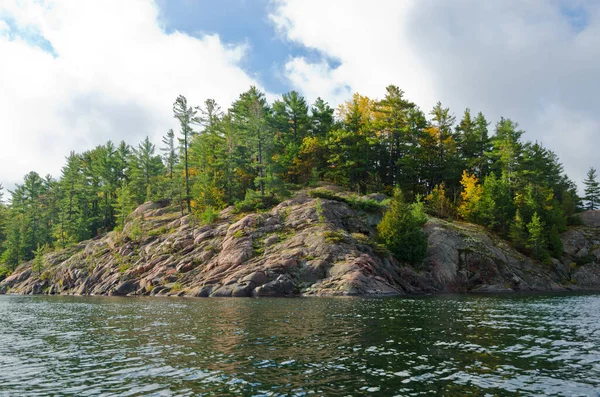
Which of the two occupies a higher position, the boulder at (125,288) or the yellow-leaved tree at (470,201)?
the yellow-leaved tree at (470,201)

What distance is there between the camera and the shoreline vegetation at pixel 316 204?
59.6 m

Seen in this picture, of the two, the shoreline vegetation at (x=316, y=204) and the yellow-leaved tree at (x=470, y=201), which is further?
the yellow-leaved tree at (x=470, y=201)

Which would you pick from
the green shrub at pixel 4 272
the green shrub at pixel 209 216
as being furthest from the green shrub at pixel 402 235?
the green shrub at pixel 4 272

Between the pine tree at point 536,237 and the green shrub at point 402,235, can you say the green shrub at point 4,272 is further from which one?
the pine tree at point 536,237

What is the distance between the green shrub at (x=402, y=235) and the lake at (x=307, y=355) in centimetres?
3023

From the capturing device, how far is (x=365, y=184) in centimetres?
8806

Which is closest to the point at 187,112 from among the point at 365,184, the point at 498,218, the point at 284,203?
the point at 284,203

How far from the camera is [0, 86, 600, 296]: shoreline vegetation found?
59562mm

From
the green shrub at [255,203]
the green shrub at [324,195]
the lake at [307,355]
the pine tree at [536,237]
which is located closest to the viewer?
the lake at [307,355]

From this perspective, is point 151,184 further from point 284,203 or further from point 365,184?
point 365,184

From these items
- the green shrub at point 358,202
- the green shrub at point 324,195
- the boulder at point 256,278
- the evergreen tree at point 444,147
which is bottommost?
the boulder at point 256,278

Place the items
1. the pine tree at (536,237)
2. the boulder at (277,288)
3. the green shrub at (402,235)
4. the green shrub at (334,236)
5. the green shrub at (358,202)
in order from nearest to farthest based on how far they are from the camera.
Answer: the boulder at (277,288) < the green shrub at (334,236) < the green shrub at (402,235) < the pine tree at (536,237) < the green shrub at (358,202)

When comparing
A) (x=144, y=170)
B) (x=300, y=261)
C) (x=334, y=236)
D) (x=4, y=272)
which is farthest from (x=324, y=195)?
(x=4, y=272)

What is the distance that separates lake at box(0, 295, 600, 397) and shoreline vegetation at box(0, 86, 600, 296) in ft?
76.0
